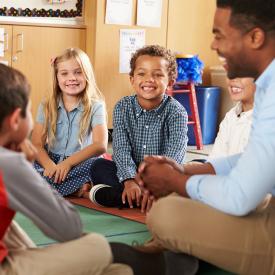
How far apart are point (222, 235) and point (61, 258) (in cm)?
39

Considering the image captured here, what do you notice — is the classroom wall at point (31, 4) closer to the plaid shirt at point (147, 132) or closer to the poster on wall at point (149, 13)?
the poster on wall at point (149, 13)

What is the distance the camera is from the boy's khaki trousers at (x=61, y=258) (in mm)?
1144

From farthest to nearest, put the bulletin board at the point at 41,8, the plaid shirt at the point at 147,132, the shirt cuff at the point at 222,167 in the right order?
the bulletin board at the point at 41,8 < the plaid shirt at the point at 147,132 < the shirt cuff at the point at 222,167

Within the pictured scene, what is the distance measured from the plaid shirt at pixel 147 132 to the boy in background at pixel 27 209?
1206 millimetres

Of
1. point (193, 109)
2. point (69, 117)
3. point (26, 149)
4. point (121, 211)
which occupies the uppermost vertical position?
point (26, 149)

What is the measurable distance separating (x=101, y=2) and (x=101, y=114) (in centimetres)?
148

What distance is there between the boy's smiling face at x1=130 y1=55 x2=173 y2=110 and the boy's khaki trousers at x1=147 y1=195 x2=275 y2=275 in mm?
1141

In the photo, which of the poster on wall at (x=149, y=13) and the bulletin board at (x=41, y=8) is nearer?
the bulletin board at (x=41, y=8)

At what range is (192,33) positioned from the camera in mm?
4531

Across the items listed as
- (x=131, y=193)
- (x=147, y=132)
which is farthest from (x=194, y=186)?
(x=147, y=132)

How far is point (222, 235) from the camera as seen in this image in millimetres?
1336

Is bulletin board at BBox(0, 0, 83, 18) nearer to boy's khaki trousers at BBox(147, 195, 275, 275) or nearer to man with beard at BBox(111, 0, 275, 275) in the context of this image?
man with beard at BBox(111, 0, 275, 275)

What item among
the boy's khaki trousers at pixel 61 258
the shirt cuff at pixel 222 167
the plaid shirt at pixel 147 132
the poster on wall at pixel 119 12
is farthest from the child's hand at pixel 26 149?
the poster on wall at pixel 119 12

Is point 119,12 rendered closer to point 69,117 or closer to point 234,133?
point 69,117
